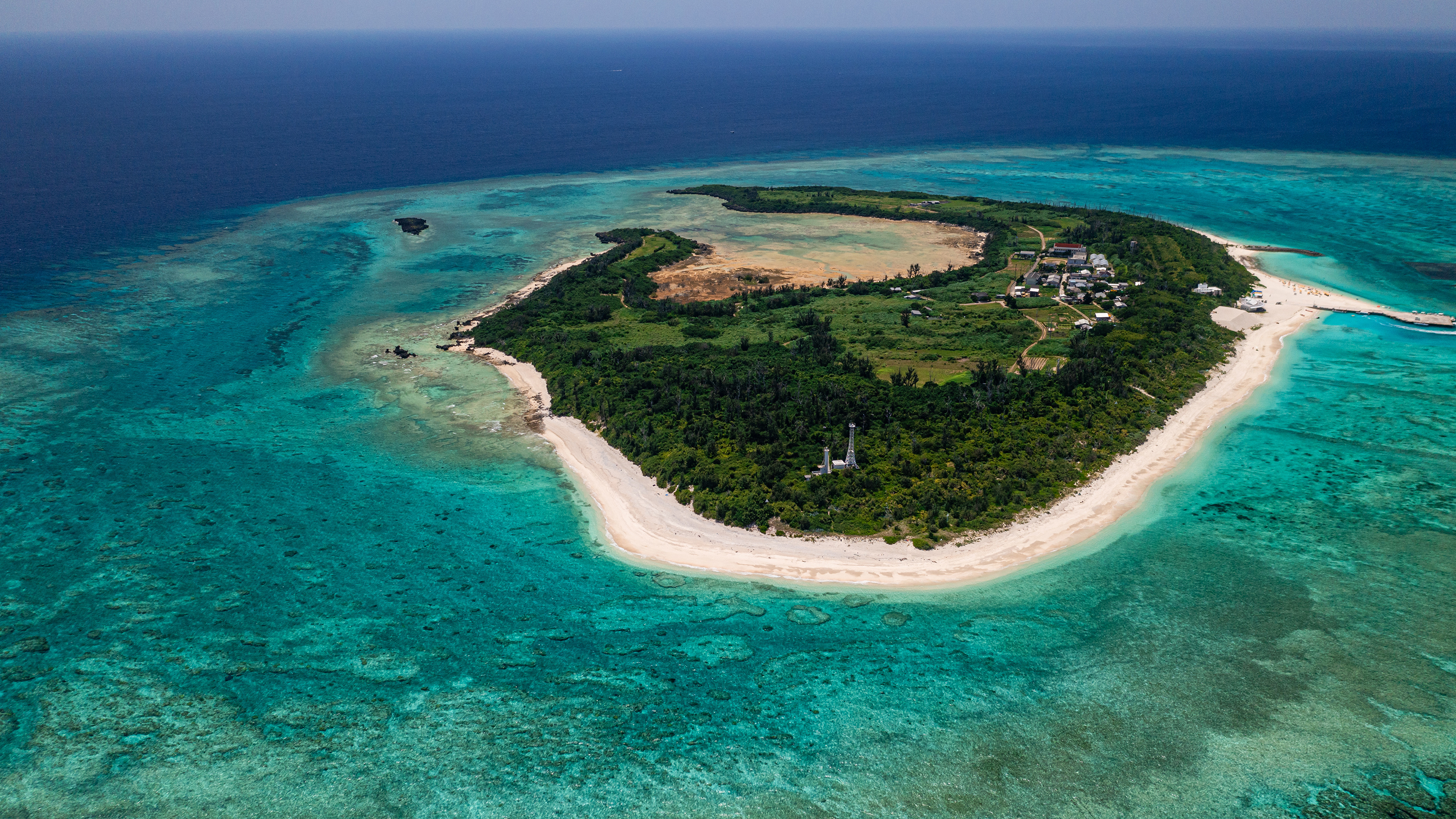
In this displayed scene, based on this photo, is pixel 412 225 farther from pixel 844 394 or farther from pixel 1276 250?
pixel 1276 250

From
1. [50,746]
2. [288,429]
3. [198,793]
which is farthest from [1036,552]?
[288,429]

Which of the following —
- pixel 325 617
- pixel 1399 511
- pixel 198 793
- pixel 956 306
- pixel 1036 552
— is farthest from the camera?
pixel 956 306

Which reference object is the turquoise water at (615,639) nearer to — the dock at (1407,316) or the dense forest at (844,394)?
the dense forest at (844,394)

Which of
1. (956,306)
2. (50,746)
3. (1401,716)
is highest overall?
(956,306)

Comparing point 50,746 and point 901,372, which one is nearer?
point 50,746

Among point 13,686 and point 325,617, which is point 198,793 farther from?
point 13,686
